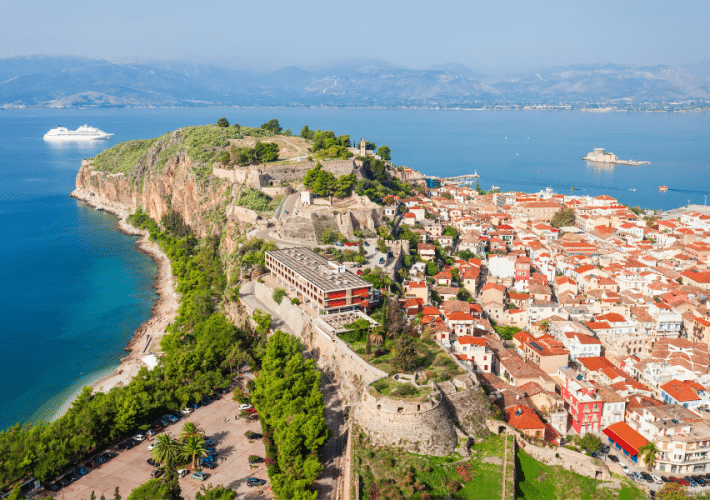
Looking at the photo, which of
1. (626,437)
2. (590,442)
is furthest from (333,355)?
(626,437)

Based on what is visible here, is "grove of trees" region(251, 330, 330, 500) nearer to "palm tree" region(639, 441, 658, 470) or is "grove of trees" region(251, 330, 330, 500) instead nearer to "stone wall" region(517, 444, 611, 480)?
"stone wall" region(517, 444, 611, 480)

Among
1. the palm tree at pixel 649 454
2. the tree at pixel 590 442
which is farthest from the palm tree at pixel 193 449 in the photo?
the palm tree at pixel 649 454

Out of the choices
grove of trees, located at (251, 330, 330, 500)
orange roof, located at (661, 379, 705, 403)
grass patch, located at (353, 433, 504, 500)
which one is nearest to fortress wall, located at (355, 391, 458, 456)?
grass patch, located at (353, 433, 504, 500)

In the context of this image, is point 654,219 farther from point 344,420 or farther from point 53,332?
point 53,332

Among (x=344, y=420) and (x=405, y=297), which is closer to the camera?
(x=344, y=420)

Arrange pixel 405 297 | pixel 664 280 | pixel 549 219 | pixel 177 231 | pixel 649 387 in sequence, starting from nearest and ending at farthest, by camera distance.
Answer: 1. pixel 649 387
2. pixel 405 297
3. pixel 664 280
4. pixel 177 231
5. pixel 549 219

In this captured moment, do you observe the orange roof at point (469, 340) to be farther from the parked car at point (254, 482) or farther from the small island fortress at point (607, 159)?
the small island fortress at point (607, 159)

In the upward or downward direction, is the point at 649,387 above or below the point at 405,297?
below

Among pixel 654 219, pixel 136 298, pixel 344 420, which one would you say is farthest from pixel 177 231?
pixel 654 219
